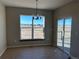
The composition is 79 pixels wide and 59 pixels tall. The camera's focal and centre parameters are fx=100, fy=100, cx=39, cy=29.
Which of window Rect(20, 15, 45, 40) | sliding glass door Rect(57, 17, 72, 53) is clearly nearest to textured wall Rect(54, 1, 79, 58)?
sliding glass door Rect(57, 17, 72, 53)

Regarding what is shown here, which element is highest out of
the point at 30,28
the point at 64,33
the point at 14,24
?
the point at 14,24

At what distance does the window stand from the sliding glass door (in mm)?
1289

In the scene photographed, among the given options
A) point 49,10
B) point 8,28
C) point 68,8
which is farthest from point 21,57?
point 49,10

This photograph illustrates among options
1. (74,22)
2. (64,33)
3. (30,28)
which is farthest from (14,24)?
(74,22)

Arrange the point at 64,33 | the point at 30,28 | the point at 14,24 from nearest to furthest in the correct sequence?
the point at 64,33, the point at 14,24, the point at 30,28

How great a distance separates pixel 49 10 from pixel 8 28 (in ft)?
9.93

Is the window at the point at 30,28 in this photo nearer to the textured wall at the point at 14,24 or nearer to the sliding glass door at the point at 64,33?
the textured wall at the point at 14,24

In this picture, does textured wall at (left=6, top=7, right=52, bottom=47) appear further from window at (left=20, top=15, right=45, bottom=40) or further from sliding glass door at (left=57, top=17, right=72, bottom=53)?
sliding glass door at (left=57, top=17, right=72, bottom=53)

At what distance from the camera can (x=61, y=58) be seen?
4.50 metres

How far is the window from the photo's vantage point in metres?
6.63

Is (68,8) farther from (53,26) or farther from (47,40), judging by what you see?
(47,40)

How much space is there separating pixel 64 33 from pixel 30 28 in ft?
7.83

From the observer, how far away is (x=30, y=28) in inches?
268

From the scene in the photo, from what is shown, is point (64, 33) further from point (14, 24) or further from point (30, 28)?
point (14, 24)
